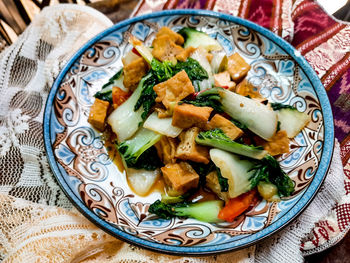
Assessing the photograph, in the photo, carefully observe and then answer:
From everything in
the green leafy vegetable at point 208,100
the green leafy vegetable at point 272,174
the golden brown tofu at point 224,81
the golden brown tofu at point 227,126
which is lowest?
the green leafy vegetable at point 272,174

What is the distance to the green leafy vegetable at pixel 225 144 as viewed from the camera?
1874 millimetres

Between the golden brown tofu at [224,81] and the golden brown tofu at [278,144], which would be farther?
the golden brown tofu at [224,81]

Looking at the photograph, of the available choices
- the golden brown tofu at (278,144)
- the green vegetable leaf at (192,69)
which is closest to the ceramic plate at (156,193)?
the golden brown tofu at (278,144)

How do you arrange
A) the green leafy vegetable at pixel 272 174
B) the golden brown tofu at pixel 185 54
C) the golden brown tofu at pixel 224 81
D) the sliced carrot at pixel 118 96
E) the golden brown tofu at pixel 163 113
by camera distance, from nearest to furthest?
the green leafy vegetable at pixel 272 174 → the golden brown tofu at pixel 163 113 → the golden brown tofu at pixel 224 81 → the golden brown tofu at pixel 185 54 → the sliced carrot at pixel 118 96

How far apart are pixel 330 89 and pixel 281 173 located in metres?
1.04

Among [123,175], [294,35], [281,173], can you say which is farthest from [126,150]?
[294,35]

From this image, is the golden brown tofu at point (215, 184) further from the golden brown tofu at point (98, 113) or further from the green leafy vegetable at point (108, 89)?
the green leafy vegetable at point (108, 89)

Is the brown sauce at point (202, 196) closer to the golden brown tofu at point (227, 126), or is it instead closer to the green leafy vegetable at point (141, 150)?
the green leafy vegetable at point (141, 150)

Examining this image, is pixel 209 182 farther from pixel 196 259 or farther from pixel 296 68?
pixel 296 68

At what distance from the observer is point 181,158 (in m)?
2.01

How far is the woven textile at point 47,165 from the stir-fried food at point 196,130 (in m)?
0.33

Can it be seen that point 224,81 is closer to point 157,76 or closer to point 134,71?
point 157,76

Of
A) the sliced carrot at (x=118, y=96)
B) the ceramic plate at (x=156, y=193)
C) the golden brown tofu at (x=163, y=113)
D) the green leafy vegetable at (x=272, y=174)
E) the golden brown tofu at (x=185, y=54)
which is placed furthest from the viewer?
the sliced carrot at (x=118, y=96)

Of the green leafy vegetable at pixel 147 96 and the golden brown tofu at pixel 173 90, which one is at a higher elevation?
the golden brown tofu at pixel 173 90
